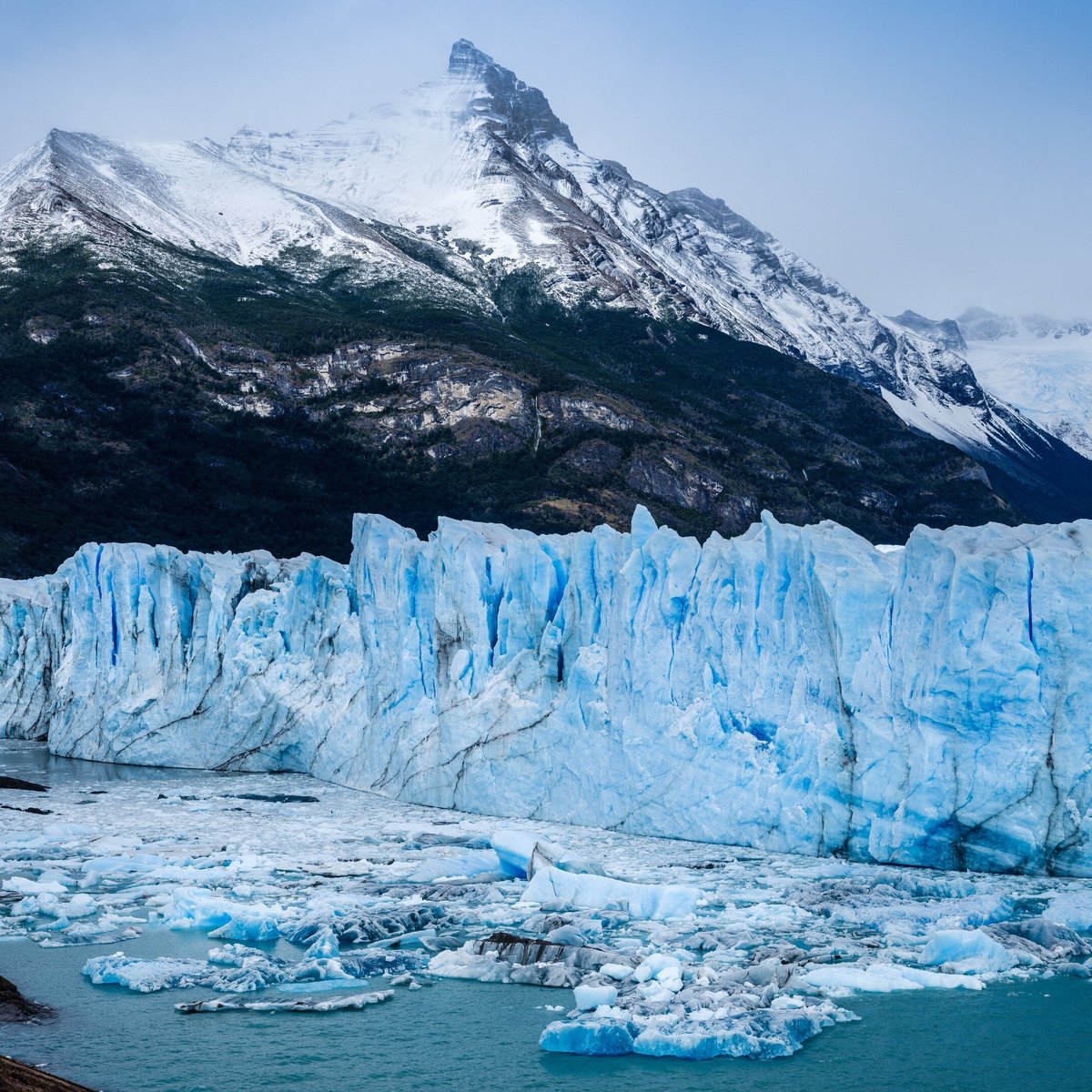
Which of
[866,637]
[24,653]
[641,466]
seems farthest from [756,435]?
[866,637]

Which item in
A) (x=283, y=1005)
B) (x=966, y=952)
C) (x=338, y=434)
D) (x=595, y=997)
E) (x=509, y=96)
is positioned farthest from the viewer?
(x=509, y=96)

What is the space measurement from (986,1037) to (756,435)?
68.7 metres

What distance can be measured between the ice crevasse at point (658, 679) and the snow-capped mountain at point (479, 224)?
56915 mm

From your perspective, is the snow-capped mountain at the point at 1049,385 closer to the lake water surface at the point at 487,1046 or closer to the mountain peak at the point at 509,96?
the mountain peak at the point at 509,96

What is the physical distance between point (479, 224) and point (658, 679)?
97036 mm

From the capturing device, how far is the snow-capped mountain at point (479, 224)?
88.8 m

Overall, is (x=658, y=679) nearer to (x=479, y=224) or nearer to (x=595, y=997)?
(x=595, y=997)

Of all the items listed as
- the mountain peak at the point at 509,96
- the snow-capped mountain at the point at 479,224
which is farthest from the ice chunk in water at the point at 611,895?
the mountain peak at the point at 509,96

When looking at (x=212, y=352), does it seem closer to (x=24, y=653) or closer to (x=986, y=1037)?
(x=24, y=653)

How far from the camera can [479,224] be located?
106750mm

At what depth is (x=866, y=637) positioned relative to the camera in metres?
13.5

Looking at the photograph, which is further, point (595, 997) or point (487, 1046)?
point (595, 997)

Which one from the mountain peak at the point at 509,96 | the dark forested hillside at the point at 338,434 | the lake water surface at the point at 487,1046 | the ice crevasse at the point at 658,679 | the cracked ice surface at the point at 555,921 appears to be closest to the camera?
the lake water surface at the point at 487,1046

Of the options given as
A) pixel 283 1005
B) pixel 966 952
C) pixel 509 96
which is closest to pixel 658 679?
pixel 966 952
